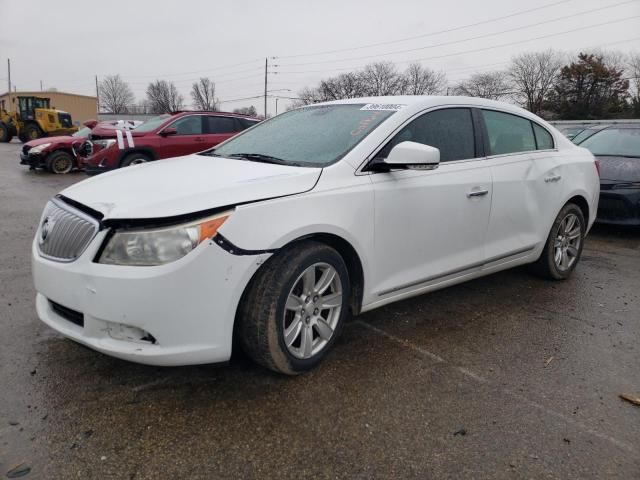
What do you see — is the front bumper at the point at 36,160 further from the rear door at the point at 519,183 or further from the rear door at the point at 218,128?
the rear door at the point at 519,183

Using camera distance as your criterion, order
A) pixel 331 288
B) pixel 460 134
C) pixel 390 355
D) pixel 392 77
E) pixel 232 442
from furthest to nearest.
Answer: pixel 392 77 < pixel 460 134 < pixel 390 355 < pixel 331 288 < pixel 232 442

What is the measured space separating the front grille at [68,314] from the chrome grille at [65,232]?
0.25 m

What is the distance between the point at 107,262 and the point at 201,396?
32.8 inches

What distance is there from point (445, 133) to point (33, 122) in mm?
28830

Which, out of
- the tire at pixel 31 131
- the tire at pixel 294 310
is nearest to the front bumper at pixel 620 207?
the tire at pixel 294 310

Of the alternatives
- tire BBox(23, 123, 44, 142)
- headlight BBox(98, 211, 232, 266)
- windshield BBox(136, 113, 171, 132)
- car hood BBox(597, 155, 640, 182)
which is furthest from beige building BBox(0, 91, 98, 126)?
headlight BBox(98, 211, 232, 266)

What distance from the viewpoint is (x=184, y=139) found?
420 inches

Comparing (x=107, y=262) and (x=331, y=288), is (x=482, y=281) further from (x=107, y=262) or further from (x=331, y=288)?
(x=107, y=262)

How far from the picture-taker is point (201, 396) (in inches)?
100

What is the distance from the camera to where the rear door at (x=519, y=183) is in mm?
3756

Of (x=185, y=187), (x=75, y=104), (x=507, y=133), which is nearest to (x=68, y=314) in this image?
(x=185, y=187)

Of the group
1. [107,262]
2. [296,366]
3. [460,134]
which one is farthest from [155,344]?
[460,134]

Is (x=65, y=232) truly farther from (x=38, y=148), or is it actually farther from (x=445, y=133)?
(x=38, y=148)

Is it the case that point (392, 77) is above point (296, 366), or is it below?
above
